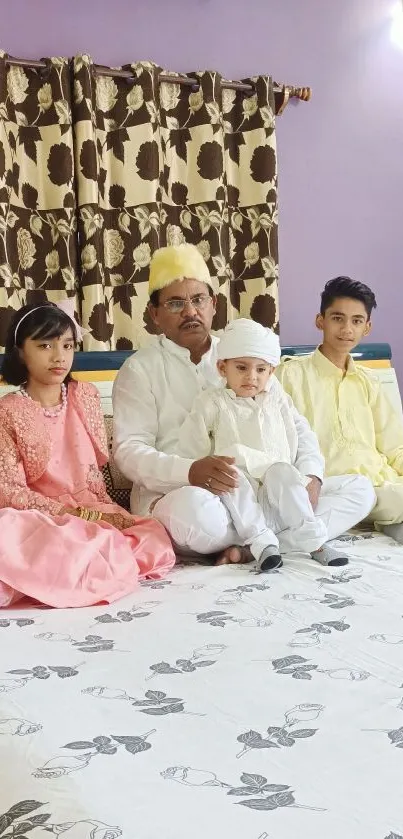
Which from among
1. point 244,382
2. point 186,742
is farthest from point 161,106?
point 186,742

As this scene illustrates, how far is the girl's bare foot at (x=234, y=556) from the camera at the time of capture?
7.43ft

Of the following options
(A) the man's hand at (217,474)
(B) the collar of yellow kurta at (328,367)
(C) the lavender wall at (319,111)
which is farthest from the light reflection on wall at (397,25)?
(A) the man's hand at (217,474)

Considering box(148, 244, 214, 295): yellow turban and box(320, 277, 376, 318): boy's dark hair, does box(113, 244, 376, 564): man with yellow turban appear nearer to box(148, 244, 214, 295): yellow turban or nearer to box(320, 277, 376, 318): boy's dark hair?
box(148, 244, 214, 295): yellow turban

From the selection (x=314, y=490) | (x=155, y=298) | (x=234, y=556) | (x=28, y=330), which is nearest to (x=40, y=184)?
(x=155, y=298)

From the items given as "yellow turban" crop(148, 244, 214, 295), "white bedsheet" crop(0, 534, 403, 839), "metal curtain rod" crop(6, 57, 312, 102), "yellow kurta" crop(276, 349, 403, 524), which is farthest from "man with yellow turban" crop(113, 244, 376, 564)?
"metal curtain rod" crop(6, 57, 312, 102)

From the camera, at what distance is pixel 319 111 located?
12.8 feet

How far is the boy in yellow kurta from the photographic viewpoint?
283 cm

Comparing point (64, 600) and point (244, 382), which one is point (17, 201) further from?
point (64, 600)

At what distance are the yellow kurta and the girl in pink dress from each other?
69 centimetres

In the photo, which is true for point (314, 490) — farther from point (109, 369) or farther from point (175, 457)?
point (109, 369)

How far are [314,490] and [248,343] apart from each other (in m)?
0.44

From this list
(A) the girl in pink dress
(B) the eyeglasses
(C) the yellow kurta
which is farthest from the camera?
(C) the yellow kurta

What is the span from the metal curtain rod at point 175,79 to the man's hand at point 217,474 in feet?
5.60

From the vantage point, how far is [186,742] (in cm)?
111
